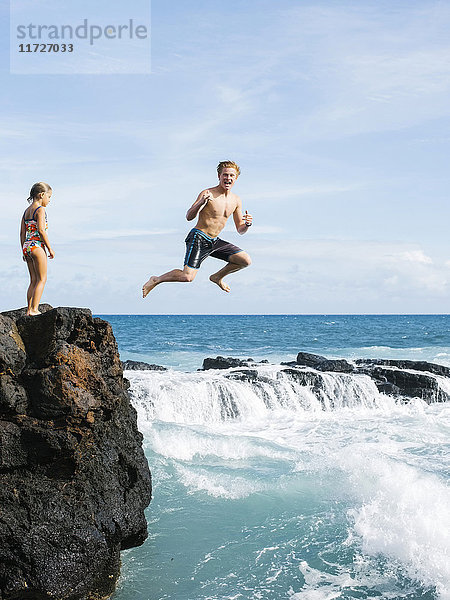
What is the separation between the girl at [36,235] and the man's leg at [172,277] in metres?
2.11

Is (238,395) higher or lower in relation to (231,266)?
lower

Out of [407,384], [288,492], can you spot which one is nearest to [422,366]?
[407,384]

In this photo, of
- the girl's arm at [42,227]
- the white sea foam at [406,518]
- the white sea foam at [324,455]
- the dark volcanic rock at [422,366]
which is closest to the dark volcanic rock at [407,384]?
the white sea foam at [324,455]

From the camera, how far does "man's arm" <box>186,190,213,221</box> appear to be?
604cm

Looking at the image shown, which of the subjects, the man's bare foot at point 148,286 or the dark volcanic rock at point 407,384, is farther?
the dark volcanic rock at point 407,384

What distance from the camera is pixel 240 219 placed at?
21.3 feet

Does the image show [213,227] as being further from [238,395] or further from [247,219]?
[238,395]

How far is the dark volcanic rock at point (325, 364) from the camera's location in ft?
70.7

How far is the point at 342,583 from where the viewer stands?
24.5ft

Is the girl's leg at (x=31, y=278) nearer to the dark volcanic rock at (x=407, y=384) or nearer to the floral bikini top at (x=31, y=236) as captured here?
the floral bikini top at (x=31, y=236)

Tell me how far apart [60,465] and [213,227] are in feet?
9.13

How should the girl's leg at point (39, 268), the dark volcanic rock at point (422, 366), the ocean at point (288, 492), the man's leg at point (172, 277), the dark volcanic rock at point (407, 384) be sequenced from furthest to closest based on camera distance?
the dark volcanic rock at point (422, 366)
the dark volcanic rock at point (407, 384)
the girl's leg at point (39, 268)
the ocean at point (288, 492)
the man's leg at point (172, 277)

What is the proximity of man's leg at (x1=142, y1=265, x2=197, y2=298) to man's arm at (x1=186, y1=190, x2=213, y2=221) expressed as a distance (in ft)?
1.74

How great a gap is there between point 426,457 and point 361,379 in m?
6.79
